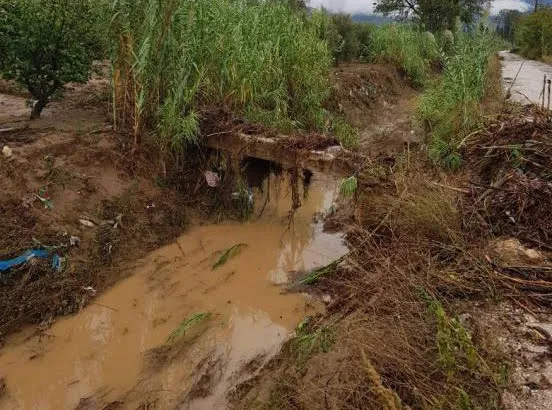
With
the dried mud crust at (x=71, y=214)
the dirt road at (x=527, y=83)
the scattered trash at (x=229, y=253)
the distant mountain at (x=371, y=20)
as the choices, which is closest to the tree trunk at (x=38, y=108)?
the dried mud crust at (x=71, y=214)

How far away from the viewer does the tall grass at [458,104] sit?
18.7 ft

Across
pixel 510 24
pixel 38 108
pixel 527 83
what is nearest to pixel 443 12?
pixel 527 83

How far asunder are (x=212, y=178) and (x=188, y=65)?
115 centimetres

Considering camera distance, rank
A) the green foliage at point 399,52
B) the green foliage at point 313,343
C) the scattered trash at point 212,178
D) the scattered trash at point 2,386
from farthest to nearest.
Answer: the green foliage at point 399,52, the scattered trash at point 212,178, the scattered trash at point 2,386, the green foliage at point 313,343

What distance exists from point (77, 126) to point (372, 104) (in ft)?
22.3

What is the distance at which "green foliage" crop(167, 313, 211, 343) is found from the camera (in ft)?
12.0

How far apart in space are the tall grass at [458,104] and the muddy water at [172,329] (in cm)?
164

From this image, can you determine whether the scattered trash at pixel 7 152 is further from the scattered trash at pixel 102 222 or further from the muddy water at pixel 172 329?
the muddy water at pixel 172 329

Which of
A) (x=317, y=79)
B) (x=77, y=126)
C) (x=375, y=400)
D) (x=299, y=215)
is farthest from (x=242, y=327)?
(x=317, y=79)

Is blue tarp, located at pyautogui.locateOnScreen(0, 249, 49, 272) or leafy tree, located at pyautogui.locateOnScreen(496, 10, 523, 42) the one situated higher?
leafy tree, located at pyautogui.locateOnScreen(496, 10, 523, 42)

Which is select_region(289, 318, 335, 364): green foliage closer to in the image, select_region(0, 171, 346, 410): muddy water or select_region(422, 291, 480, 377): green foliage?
select_region(0, 171, 346, 410): muddy water

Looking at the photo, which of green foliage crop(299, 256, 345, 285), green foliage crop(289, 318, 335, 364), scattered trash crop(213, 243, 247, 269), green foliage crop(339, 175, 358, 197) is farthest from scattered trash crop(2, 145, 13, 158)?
green foliage crop(289, 318, 335, 364)

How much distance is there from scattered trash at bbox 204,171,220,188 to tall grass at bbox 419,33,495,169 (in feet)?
7.69

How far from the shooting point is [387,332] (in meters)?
2.88
